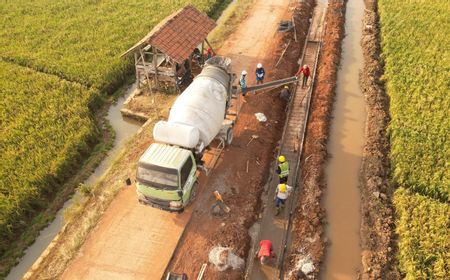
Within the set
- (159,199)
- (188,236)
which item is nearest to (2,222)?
(159,199)

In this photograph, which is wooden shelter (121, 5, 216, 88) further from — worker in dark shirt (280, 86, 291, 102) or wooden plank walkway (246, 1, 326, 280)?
wooden plank walkway (246, 1, 326, 280)

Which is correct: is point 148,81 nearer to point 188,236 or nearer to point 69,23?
point 188,236

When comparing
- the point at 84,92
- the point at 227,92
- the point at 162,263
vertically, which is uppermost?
the point at 227,92

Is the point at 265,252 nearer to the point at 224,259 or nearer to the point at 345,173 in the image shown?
the point at 224,259

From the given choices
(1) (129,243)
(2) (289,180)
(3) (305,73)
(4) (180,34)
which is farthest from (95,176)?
(3) (305,73)

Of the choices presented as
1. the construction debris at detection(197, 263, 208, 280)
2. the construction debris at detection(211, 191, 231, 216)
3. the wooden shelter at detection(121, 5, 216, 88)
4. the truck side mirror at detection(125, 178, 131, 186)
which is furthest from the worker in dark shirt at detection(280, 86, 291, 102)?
the construction debris at detection(197, 263, 208, 280)

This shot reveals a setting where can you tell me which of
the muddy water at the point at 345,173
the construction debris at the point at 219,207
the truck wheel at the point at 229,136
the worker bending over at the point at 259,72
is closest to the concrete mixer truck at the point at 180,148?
the truck wheel at the point at 229,136
